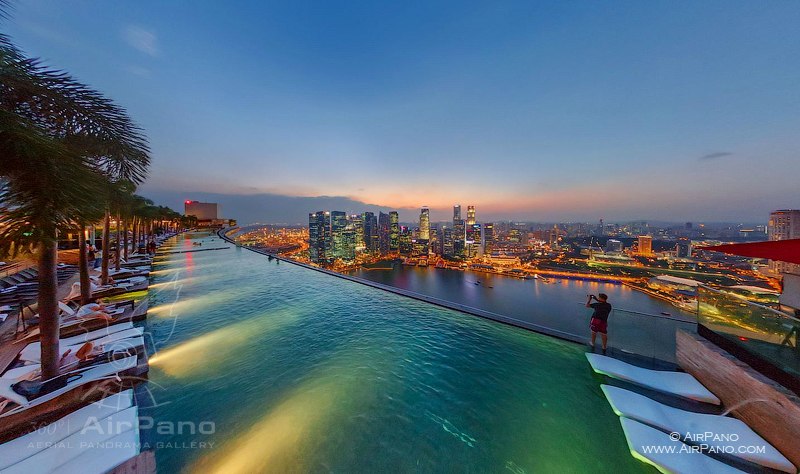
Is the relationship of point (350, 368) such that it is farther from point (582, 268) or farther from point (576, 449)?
point (582, 268)

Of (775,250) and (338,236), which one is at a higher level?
(775,250)

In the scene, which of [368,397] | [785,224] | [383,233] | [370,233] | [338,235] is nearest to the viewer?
[368,397]

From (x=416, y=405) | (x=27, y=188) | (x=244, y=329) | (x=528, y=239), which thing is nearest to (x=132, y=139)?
(x=27, y=188)

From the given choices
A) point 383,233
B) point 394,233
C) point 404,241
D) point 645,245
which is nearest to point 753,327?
point 645,245

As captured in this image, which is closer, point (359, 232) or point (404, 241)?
point (359, 232)

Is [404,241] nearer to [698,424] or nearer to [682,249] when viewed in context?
[682,249]

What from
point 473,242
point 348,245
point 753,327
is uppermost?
point 753,327

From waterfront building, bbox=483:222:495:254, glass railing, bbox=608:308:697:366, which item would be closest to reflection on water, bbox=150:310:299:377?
glass railing, bbox=608:308:697:366
